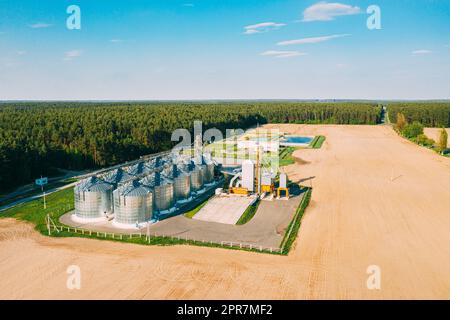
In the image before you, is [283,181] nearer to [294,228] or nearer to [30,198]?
[294,228]

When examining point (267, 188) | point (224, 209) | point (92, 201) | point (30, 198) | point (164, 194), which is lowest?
point (224, 209)

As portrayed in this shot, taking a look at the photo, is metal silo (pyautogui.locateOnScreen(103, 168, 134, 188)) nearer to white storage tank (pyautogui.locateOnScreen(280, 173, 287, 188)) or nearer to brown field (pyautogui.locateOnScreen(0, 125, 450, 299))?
brown field (pyautogui.locateOnScreen(0, 125, 450, 299))

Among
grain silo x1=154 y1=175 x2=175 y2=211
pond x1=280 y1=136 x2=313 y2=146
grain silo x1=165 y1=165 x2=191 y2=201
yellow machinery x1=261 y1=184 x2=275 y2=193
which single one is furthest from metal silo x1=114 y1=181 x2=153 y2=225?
pond x1=280 y1=136 x2=313 y2=146

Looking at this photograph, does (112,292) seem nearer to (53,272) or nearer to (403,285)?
(53,272)

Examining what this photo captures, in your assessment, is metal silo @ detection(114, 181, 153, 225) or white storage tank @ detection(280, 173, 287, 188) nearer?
metal silo @ detection(114, 181, 153, 225)

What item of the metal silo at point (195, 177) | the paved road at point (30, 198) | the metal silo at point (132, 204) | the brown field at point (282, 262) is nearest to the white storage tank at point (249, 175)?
the metal silo at point (195, 177)

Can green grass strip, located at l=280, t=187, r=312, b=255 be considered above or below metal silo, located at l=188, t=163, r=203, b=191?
below

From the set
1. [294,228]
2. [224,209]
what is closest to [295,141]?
[224,209]
